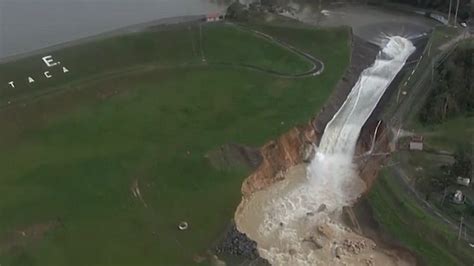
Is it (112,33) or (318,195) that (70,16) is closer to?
(112,33)

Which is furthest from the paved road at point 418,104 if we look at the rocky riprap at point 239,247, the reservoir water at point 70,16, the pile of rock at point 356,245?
the reservoir water at point 70,16

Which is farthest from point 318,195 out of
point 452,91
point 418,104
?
point 452,91

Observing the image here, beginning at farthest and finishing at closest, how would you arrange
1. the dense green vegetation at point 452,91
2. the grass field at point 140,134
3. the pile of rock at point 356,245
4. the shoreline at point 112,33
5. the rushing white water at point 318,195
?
the shoreline at point 112,33 → the dense green vegetation at point 452,91 → the rushing white water at point 318,195 → the pile of rock at point 356,245 → the grass field at point 140,134

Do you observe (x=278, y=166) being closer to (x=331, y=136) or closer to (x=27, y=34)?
(x=331, y=136)

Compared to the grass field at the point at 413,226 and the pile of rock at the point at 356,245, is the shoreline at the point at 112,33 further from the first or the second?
the pile of rock at the point at 356,245

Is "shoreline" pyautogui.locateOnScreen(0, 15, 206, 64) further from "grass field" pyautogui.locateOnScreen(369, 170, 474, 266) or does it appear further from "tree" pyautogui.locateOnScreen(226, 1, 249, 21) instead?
"grass field" pyautogui.locateOnScreen(369, 170, 474, 266)

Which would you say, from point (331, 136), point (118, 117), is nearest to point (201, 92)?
point (118, 117)

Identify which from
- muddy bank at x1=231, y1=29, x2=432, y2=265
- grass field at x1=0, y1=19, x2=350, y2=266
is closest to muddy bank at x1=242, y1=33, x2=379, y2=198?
muddy bank at x1=231, y1=29, x2=432, y2=265

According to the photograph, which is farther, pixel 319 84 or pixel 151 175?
pixel 319 84
